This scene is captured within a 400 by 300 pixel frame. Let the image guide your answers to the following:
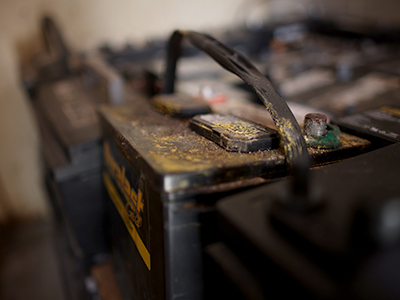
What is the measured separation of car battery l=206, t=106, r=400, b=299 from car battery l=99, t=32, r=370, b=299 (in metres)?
0.06

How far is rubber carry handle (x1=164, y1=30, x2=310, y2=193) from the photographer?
0.34 metres

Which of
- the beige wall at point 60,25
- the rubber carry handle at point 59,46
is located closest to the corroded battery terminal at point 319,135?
the rubber carry handle at point 59,46

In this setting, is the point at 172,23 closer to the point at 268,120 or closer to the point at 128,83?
the point at 128,83

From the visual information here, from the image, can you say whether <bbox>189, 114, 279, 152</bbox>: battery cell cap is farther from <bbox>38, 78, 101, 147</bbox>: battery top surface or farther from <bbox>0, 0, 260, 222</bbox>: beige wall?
<bbox>0, 0, 260, 222</bbox>: beige wall

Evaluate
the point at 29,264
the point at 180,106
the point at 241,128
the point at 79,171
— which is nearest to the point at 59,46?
the point at 79,171

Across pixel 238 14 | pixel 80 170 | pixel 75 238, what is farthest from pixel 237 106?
pixel 238 14

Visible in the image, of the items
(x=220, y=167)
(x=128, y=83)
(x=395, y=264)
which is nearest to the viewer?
(x=395, y=264)

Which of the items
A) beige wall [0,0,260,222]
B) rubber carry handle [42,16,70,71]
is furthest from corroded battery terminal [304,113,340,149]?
beige wall [0,0,260,222]

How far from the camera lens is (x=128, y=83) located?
117 centimetres

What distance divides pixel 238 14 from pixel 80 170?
176cm

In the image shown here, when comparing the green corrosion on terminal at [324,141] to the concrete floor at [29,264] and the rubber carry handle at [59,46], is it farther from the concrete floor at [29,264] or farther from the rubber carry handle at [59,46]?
the concrete floor at [29,264]

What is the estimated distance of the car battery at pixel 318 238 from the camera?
0.83 feet

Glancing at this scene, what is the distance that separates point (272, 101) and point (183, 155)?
5.9 inches

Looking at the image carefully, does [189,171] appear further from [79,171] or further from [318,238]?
[79,171]
